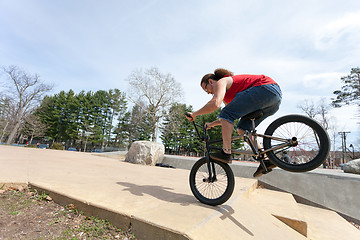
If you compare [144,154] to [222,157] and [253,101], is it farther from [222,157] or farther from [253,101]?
[253,101]

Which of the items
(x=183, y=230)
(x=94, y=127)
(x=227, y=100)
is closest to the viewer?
(x=183, y=230)

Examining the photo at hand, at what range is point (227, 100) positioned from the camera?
90.7 inches

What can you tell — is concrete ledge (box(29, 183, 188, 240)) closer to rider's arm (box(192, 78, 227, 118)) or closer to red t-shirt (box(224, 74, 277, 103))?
rider's arm (box(192, 78, 227, 118))

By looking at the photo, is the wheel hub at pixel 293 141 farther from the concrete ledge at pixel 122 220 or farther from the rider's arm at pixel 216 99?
the concrete ledge at pixel 122 220

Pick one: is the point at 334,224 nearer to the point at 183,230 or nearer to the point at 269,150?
the point at 269,150

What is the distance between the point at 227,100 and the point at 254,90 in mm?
405

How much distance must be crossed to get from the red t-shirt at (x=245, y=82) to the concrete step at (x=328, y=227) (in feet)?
7.43

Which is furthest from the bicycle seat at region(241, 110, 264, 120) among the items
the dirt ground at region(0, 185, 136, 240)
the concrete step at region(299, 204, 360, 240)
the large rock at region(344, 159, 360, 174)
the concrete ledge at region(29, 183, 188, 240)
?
the large rock at region(344, 159, 360, 174)

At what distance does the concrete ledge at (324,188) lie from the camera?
3867mm

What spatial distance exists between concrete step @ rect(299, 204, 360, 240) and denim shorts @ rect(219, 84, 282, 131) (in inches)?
79.6

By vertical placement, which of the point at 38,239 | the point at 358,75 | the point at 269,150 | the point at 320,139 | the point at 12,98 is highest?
the point at 358,75

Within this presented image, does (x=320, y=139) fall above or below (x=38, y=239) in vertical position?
above

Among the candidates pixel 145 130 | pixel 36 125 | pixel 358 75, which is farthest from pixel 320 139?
pixel 36 125

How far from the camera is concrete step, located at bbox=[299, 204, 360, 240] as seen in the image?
265cm
